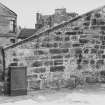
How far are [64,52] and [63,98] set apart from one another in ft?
4.97

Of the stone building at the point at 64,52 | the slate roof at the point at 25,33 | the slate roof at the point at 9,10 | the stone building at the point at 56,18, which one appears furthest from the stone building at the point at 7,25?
the stone building at the point at 64,52

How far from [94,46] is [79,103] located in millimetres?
2338

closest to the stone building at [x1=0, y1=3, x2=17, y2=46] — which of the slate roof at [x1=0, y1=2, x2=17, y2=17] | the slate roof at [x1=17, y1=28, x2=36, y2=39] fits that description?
the slate roof at [x1=0, y1=2, x2=17, y2=17]

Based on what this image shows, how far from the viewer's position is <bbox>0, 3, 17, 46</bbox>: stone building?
1177 inches

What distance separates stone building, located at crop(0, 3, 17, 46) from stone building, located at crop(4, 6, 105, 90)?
24211 millimetres

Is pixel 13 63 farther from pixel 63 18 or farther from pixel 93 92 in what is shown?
pixel 63 18

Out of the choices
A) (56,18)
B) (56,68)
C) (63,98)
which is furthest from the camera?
(56,18)

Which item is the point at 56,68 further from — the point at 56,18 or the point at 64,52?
the point at 56,18

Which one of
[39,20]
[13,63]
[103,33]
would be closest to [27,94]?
[13,63]

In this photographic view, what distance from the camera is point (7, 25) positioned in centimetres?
3075

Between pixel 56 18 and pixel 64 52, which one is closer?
pixel 64 52

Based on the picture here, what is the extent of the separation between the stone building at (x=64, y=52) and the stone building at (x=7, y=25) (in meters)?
24.2

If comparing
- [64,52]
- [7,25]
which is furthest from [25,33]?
[64,52]

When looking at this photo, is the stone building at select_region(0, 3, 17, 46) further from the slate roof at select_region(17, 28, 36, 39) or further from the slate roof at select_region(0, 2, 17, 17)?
the slate roof at select_region(17, 28, 36, 39)
